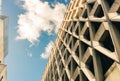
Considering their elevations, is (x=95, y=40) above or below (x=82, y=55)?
above

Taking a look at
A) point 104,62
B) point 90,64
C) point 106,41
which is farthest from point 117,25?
point 90,64

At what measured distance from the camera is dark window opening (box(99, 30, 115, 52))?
9341 mm

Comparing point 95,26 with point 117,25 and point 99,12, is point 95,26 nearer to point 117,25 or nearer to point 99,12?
point 99,12

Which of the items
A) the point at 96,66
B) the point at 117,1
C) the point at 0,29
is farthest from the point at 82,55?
the point at 0,29

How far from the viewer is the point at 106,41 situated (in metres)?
9.67

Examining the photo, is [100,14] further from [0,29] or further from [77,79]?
[0,29]

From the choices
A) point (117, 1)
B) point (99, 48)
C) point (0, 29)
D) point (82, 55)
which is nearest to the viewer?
point (117, 1)

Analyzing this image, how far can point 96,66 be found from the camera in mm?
9039

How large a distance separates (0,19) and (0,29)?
2988 mm

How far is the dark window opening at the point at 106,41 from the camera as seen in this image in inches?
368

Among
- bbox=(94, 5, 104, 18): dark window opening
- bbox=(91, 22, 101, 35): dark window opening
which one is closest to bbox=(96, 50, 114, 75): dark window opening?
bbox=(91, 22, 101, 35): dark window opening

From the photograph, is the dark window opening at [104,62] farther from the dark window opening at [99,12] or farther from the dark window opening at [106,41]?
the dark window opening at [99,12]

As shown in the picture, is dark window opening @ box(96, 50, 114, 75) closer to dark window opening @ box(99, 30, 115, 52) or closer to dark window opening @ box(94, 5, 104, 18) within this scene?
dark window opening @ box(99, 30, 115, 52)

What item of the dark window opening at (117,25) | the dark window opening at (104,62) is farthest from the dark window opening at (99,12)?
the dark window opening at (117,25)
